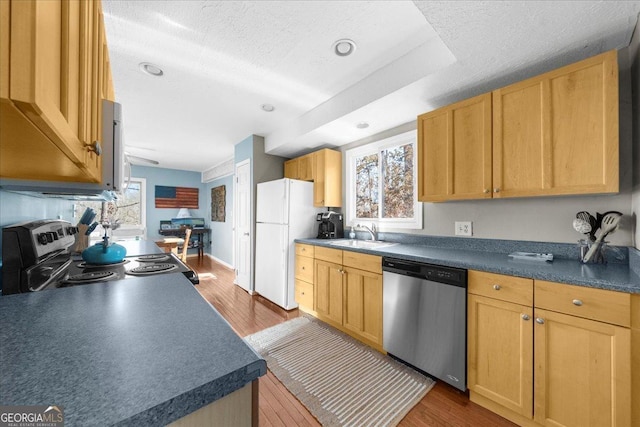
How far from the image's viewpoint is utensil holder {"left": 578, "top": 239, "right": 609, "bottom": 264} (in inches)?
59.1

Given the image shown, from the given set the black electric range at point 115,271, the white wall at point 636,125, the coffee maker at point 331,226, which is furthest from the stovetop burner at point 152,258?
the white wall at point 636,125

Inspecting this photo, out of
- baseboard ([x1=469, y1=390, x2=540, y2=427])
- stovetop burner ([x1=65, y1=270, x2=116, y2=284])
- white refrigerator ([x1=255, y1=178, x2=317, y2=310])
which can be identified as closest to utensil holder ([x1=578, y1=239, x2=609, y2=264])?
baseboard ([x1=469, y1=390, x2=540, y2=427])

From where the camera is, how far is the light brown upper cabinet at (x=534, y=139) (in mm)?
1390

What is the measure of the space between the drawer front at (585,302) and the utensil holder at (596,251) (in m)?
0.46

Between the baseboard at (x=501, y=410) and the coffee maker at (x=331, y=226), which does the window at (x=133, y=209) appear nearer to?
the coffee maker at (x=331, y=226)

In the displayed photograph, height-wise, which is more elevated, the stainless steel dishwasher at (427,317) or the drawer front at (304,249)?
the drawer front at (304,249)

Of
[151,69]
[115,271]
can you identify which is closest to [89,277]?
[115,271]

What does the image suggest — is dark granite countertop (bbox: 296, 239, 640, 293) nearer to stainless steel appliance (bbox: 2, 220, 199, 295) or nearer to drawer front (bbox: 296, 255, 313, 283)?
drawer front (bbox: 296, 255, 313, 283)

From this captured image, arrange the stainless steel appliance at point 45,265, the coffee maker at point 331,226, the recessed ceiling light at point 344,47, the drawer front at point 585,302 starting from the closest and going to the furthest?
the stainless steel appliance at point 45,265
the drawer front at point 585,302
the recessed ceiling light at point 344,47
the coffee maker at point 331,226

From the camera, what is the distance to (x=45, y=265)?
107cm

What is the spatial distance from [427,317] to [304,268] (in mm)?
1578

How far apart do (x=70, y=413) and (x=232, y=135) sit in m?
3.88

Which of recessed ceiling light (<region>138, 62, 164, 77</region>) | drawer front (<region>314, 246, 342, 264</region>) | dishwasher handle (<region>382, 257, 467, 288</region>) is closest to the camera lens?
dishwasher handle (<region>382, 257, 467, 288</region>)

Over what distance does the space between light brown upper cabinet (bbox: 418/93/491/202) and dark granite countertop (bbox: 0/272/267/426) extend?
1920 millimetres
